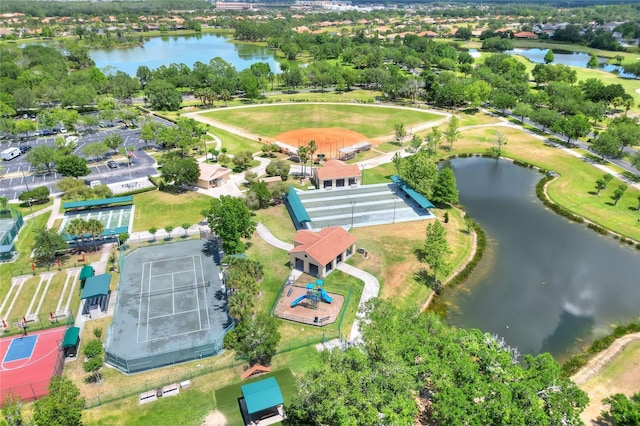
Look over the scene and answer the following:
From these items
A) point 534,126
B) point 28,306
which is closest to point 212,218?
point 28,306

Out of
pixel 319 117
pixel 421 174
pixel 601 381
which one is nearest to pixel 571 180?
pixel 421 174

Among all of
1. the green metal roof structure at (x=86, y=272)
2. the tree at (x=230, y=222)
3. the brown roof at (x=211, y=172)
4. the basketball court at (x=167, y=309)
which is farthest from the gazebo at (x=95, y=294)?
the brown roof at (x=211, y=172)

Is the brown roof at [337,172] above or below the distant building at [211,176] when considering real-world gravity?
above

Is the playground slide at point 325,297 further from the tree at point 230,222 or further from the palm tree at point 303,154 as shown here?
the palm tree at point 303,154

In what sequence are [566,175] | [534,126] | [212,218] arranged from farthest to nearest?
[534,126], [566,175], [212,218]

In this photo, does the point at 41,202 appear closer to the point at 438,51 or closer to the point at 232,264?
the point at 232,264

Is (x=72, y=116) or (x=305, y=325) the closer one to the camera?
(x=305, y=325)

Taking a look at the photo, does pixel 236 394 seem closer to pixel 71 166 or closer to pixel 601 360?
pixel 601 360
